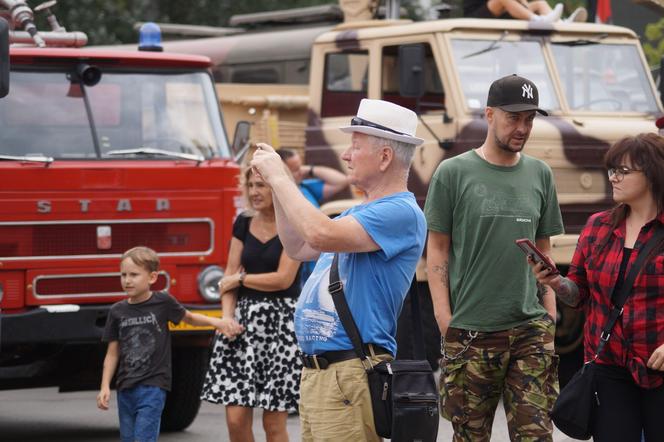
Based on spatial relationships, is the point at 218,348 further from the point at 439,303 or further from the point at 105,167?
the point at 105,167

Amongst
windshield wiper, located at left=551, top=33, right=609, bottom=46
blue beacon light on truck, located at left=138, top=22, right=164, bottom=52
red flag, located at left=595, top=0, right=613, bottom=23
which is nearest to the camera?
blue beacon light on truck, located at left=138, top=22, right=164, bottom=52

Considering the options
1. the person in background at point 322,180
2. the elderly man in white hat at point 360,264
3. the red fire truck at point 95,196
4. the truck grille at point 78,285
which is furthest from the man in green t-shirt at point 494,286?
the person in background at point 322,180

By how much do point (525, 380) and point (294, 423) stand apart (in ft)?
13.8

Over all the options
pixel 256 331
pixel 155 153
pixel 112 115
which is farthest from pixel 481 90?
pixel 256 331

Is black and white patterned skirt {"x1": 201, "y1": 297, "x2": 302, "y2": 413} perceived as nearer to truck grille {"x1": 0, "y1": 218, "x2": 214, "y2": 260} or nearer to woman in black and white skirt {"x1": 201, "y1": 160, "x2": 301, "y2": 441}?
woman in black and white skirt {"x1": 201, "y1": 160, "x2": 301, "y2": 441}

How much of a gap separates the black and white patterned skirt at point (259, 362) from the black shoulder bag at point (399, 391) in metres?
2.36

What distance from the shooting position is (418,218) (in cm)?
490

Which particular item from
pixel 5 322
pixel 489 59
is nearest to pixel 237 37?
pixel 489 59

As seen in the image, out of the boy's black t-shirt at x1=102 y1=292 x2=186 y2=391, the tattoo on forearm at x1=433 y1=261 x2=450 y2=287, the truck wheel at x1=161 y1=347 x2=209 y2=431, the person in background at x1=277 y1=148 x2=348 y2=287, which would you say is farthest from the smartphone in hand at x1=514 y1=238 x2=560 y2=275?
the person in background at x1=277 y1=148 x2=348 y2=287

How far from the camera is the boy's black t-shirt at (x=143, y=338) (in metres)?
7.53

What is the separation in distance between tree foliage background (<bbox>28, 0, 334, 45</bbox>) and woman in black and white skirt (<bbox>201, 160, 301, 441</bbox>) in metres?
22.5

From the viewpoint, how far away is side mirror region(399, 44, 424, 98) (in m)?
10.5

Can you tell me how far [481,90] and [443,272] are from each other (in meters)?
5.07

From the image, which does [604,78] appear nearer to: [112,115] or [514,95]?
[112,115]
